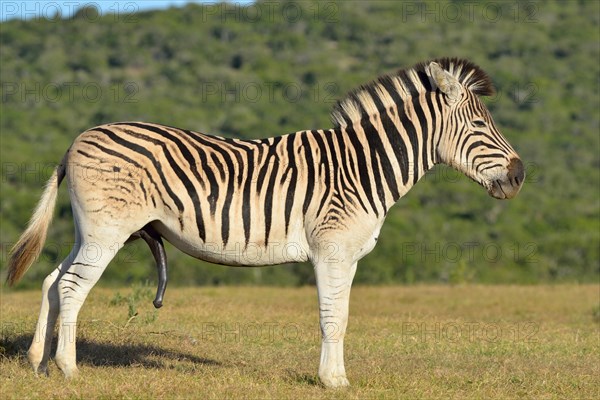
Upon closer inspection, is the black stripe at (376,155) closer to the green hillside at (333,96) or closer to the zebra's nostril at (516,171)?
the zebra's nostril at (516,171)

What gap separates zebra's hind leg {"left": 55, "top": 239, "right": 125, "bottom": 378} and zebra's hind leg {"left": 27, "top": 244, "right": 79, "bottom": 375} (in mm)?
312

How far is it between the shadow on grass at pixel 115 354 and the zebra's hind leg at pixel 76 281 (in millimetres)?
1045

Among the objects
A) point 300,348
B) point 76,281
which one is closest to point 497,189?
point 300,348

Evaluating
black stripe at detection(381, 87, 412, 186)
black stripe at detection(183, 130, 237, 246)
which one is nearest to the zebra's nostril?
black stripe at detection(381, 87, 412, 186)

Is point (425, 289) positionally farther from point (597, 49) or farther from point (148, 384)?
point (597, 49)

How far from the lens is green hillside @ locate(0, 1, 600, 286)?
31.1 metres

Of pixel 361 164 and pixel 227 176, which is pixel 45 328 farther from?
pixel 361 164

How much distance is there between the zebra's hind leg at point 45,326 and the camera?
26.3 ft

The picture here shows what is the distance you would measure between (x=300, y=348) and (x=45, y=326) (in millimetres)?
3425

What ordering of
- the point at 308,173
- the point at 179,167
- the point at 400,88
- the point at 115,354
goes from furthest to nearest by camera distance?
the point at 115,354
the point at 400,88
the point at 308,173
the point at 179,167

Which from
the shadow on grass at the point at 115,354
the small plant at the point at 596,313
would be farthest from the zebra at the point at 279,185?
the small plant at the point at 596,313

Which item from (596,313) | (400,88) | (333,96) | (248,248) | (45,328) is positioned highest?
(333,96)

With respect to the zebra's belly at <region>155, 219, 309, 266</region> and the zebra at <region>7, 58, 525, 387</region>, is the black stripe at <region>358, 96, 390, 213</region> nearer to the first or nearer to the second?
the zebra at <region>7, 58, 525, 387</region>

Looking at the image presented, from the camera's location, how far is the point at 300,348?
34.7 feet
